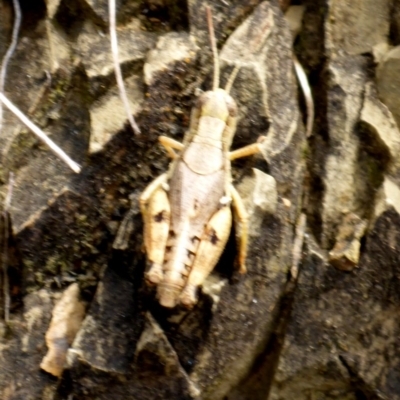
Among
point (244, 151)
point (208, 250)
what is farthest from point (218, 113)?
point (208, 250)

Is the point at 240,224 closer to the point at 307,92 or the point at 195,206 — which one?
the point at 195,206

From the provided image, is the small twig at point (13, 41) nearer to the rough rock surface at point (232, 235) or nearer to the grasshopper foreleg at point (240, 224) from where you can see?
the rough rock surface at point (232, 235)

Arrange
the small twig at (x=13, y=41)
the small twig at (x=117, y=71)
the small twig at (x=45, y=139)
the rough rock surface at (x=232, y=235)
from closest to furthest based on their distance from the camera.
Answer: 1. the small twig at (x=45, y=139)
2. the rough rock surface at (x=232, y=235)
3. the small twig at (x=117, y=71)
4. the small twig at (x=13, y=41)

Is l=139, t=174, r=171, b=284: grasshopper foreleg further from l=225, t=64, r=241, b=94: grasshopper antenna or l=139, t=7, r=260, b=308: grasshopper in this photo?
l=225, t=64, r=241, b=94: grasshopper antenna

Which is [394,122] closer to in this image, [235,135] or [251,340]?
[235,135]

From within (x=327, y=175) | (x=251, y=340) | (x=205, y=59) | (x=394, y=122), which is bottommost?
(x=251, y=340)

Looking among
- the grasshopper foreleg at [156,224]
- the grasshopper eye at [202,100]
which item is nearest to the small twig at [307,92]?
the grasshopper eye at [202,100]

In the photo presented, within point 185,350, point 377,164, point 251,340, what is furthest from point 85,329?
point 377,164
